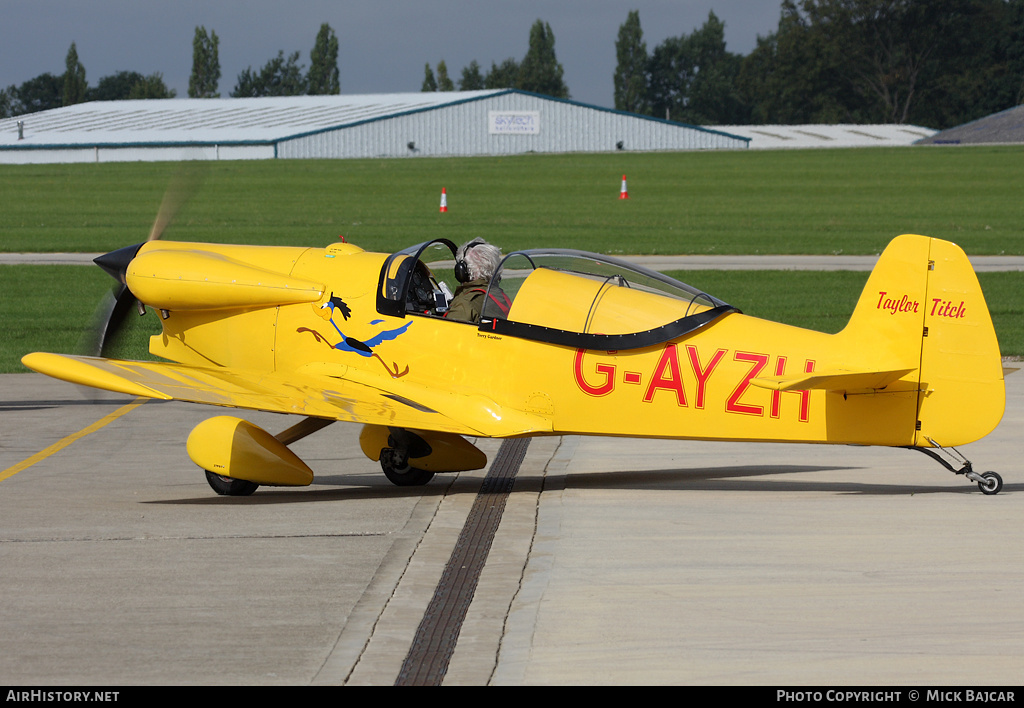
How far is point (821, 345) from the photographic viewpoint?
853 cm

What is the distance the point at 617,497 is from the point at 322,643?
3528 millimetres

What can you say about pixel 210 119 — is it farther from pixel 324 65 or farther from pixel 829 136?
pixel 324 65

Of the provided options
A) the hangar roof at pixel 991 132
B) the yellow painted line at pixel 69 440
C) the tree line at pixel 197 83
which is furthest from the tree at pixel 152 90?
the yellow painted line at pixel 69 440

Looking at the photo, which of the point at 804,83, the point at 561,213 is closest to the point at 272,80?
the point at 804,83

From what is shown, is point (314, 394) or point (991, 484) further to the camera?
point (314, 394)

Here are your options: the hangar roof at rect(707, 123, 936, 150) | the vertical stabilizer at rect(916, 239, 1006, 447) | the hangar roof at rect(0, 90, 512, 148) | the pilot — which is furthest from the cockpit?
the hangar roof at rect(707, 123, 936, 150)

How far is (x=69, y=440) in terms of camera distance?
11508mm

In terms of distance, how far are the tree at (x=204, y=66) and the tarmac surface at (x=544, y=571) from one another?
145795 mm

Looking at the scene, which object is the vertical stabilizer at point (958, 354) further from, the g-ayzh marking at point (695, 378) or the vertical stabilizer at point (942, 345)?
the g-ayzh marking at point (695, 378)

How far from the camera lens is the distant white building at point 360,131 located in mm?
84250

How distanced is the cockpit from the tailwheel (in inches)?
46.8

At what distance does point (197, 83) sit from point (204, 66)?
7.23 feet

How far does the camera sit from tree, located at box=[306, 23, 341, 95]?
159125mm
